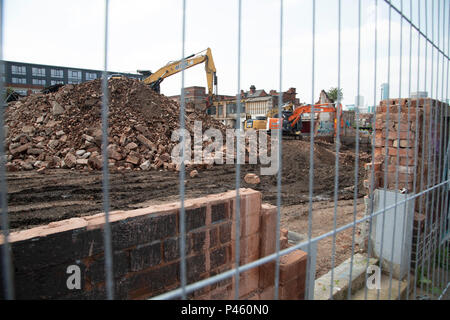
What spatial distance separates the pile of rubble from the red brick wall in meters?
7.44

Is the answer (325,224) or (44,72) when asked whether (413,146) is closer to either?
(325,224)

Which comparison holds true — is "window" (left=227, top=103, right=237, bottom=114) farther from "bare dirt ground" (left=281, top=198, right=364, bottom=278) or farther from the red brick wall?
the red brick wall

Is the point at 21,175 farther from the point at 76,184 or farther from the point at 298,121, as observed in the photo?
the point at 298,121

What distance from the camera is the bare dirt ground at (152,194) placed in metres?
5.73

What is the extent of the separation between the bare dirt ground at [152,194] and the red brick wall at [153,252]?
2014mm

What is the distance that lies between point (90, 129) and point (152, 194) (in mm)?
5081

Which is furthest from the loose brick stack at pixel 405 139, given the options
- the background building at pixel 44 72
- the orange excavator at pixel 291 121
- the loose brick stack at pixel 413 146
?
the orange excavator at pixel 291 121

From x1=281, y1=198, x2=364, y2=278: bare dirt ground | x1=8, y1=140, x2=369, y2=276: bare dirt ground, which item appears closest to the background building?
x1=8, y1=140, x2=369, y2=276: bare dirt ground

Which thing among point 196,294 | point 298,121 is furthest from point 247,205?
point 298,121

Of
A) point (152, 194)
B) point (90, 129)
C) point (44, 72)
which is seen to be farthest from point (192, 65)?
point (44, 72)

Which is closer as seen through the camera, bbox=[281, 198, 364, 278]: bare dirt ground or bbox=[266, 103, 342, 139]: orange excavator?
bbox=[281, 198, 364, 278]: bare dirt ground

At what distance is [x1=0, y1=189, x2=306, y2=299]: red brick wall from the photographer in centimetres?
169

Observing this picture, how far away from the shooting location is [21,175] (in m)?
8.50
